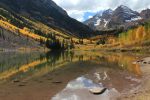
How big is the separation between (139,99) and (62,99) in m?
10.7

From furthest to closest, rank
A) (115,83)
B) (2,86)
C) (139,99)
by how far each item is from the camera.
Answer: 1. (115,83)
2. (2,86)
3. (139,99)

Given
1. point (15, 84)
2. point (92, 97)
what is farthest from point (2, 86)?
point (92, 97)

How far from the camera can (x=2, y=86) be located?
178 feet

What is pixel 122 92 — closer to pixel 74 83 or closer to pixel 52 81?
pixel 74 83

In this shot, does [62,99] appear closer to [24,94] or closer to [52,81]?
[24,94]

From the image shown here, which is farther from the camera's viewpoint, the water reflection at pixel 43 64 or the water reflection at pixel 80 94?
the water reflection at pixel 43 64

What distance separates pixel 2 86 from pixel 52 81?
10.9 metres

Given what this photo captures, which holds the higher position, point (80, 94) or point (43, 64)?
point (43, 64)

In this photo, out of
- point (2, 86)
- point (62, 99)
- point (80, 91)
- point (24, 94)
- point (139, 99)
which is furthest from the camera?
point (2, 86)

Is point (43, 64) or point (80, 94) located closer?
point (80, 94)

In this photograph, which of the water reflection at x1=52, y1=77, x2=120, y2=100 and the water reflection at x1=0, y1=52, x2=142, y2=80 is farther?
the water reflection at x1=0, y1=52, x2=142, y2=80

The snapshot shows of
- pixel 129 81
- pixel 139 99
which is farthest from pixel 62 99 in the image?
pixel 129 81

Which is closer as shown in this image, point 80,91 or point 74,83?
point 80,91

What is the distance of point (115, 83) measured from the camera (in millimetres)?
58656
